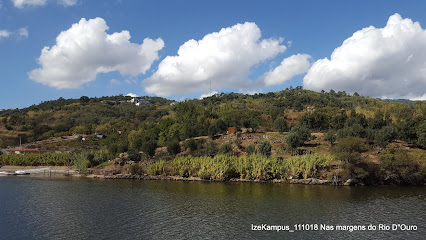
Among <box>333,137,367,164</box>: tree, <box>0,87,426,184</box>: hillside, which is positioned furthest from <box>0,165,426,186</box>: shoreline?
<box>333,137,367,164</box>: tree

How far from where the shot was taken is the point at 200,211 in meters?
36.7

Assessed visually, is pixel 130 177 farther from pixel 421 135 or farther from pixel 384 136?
pixel 421 135

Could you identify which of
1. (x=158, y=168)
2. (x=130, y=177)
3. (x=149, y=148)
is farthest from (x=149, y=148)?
(x=130, y=177)

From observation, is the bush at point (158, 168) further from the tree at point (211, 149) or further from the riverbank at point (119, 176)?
the tree at point (211, 149)

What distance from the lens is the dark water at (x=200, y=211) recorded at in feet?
94.4

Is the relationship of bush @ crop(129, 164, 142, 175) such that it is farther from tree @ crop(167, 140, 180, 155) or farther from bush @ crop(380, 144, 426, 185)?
bush @ crop(380, 144, 426, 185)

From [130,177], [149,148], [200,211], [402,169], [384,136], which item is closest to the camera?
[200,211]

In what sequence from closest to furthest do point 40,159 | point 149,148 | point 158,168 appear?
point 158,168, point 149,148, point 40,159

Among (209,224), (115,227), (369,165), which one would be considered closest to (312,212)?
(209,224)

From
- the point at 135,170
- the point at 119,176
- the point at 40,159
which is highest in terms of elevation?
the point at 40,159

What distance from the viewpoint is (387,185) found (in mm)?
57844

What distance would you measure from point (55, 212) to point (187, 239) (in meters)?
19.3

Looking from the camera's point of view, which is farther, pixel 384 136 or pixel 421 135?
pixel 421 135

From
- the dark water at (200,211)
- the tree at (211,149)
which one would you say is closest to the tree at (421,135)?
the dark water at (200,211)
